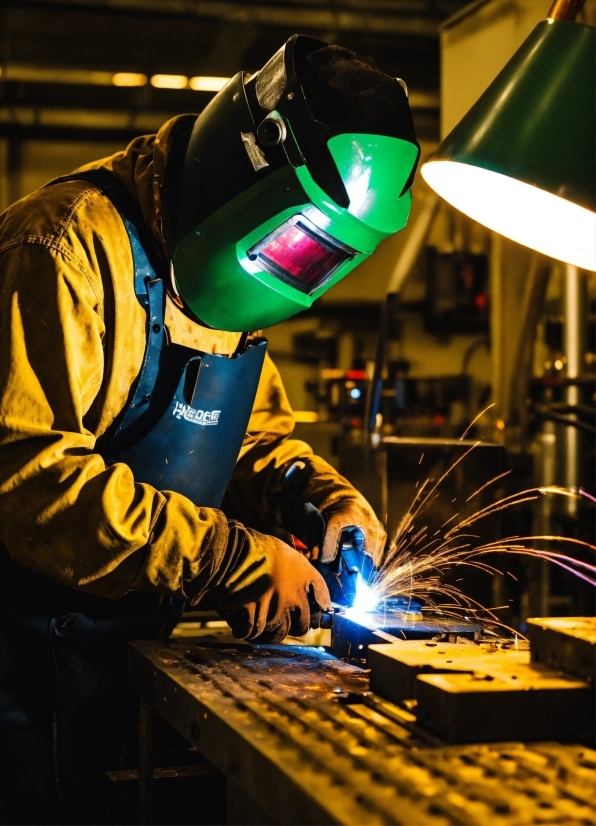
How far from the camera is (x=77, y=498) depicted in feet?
5.11

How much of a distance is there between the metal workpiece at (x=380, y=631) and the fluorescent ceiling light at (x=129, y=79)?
432 centimetres

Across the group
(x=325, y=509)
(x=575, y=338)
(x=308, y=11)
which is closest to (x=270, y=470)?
(x=325, y=509)

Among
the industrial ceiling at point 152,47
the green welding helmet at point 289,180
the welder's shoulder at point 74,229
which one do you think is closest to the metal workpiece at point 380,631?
the green welding helmet at point 289,180

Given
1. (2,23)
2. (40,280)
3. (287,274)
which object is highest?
(2,23)

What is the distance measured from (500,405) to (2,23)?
3238mm

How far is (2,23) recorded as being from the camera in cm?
494

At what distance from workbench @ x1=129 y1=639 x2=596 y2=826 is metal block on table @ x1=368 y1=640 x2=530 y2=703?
0.03m

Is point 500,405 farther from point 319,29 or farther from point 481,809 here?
point 481,809

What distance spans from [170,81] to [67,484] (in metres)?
4.31

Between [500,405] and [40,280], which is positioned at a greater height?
[500,405]

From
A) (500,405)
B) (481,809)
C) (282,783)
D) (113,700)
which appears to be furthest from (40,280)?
(500,405)

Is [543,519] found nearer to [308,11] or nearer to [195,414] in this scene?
[195,414]

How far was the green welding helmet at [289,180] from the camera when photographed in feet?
5.52

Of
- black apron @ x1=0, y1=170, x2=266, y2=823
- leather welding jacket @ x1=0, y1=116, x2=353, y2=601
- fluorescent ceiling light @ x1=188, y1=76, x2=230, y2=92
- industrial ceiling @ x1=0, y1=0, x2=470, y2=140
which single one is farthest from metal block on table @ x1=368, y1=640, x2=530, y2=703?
fluorescent ceiling light @ x1=188, y1=76, x2=230, y2=92
